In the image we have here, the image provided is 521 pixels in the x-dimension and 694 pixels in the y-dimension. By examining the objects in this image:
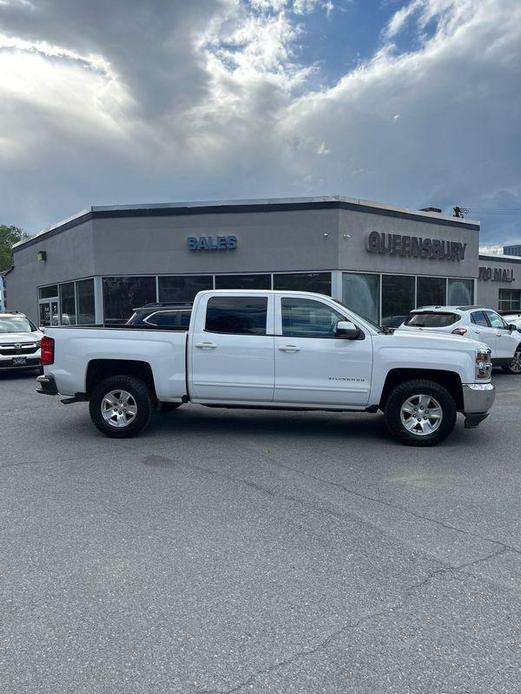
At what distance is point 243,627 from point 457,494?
109 inches

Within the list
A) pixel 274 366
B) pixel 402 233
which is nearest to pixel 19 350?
pixel 274 366

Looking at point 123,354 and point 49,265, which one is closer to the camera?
point 123,354

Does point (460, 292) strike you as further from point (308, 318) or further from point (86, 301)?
point (308, 318)

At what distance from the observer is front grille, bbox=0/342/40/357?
40.7 feet

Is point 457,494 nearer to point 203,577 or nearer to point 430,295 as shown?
point 203,577

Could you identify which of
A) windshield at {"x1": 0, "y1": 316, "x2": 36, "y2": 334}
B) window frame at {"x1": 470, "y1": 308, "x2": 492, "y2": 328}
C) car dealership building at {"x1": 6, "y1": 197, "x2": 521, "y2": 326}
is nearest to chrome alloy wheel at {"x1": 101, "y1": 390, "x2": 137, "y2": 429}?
windshield at {"x1": 0, "y1": 316, "x2": 36, "y2": 334}

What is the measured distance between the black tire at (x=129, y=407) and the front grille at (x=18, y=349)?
22.2 ft

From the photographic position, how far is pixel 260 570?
11.0ft

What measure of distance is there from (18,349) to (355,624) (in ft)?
38.6

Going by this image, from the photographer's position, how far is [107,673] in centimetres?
242

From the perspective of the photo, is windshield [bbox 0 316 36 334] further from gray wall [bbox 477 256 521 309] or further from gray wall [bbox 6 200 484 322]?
gray wall [bbox 477 256 521 309]

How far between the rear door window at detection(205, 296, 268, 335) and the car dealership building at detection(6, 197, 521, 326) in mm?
10758

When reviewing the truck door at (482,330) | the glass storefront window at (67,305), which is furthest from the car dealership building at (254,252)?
the truck door at (482,330)

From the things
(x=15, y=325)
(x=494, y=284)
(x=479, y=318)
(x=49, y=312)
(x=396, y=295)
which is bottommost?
(x=15, y=325)
